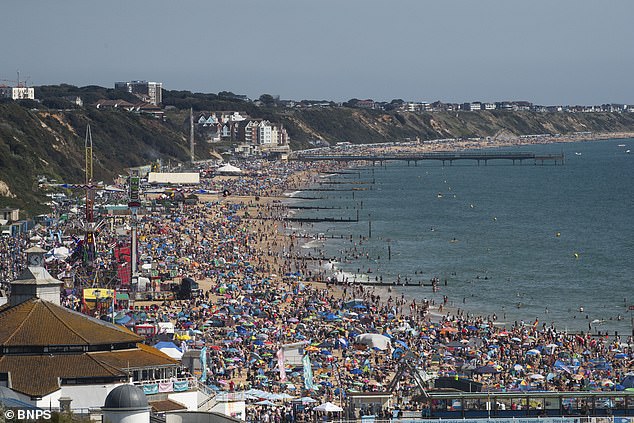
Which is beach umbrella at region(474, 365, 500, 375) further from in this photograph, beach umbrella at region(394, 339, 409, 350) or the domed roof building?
the domed roof building

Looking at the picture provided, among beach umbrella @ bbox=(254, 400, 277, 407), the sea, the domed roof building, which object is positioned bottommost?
the sea

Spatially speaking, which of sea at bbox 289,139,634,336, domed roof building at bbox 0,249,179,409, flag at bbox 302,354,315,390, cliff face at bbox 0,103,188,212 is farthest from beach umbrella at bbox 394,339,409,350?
cliff face at bbox 0,103,188,212

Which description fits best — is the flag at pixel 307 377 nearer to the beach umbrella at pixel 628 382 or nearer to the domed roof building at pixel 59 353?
the beach umbrella at pixel 628 382

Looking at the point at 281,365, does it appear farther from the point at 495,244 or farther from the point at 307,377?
the point at 495,244

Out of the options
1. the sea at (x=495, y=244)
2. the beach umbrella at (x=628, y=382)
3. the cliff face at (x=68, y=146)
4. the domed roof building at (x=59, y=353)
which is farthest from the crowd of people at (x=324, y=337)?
the cliff face at (x=68, y=146)

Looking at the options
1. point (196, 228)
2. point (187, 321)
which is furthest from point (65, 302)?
point (196, 228)

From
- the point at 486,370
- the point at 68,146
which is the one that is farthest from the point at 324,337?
the point at 68,146

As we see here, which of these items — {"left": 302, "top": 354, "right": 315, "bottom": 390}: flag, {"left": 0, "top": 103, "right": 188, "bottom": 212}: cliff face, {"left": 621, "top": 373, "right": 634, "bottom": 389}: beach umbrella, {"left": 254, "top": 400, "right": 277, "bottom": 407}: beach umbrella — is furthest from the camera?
{"left": 0, "top": 103, "right": 188, "bottom": 212}: cliff face

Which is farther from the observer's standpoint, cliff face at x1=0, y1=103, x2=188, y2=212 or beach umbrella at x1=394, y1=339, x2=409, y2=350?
cliff face at x1=0, y1=103, x2=188, y2=212

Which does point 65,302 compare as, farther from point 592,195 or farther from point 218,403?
point 592,195
